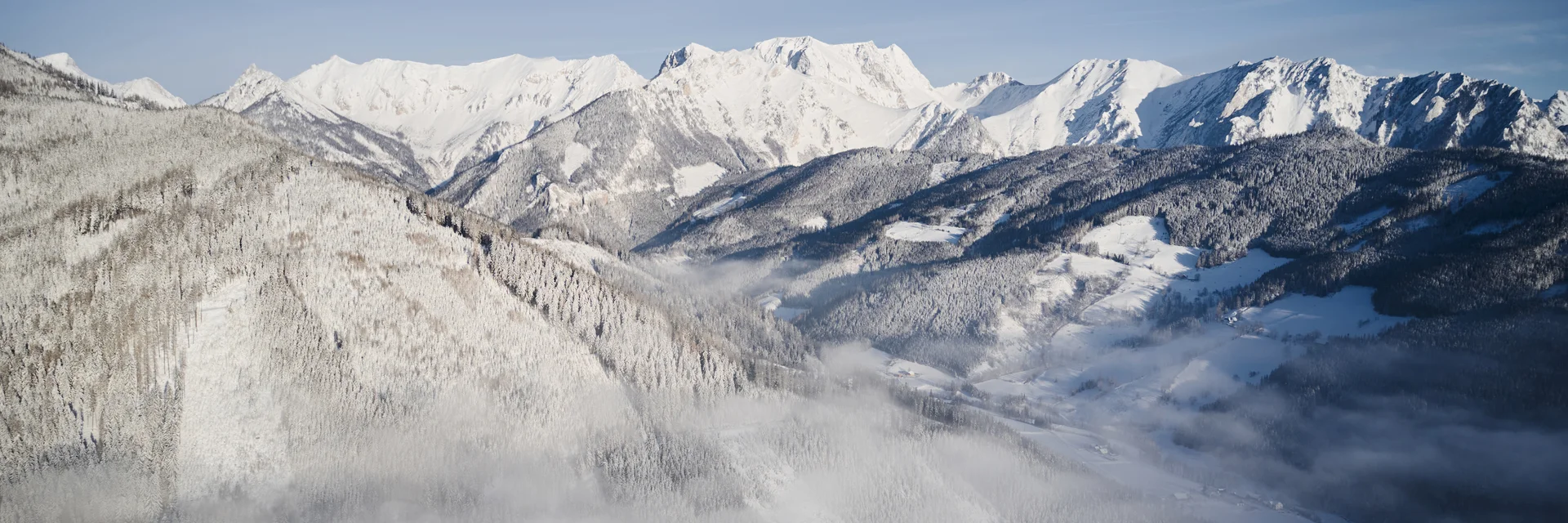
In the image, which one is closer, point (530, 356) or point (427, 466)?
point (427, 466)

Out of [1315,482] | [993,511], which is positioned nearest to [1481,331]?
[1315,482]

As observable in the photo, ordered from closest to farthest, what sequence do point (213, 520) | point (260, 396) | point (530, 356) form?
point (213, 520), point (260, 396), point (530, 356)

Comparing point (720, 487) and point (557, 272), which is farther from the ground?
point (557, 272)

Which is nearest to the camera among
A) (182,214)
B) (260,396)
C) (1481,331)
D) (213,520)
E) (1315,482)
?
(213,520)

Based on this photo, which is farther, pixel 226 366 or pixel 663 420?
pixel 663 420

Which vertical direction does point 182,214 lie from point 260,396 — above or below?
above

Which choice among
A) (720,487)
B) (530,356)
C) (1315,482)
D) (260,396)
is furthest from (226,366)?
(1315,482)

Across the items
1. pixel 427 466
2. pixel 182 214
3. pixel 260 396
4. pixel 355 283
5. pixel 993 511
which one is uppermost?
pixel 182 214

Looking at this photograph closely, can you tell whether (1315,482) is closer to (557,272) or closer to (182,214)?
(557,272)

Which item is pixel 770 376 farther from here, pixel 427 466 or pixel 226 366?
pixel 226 366
